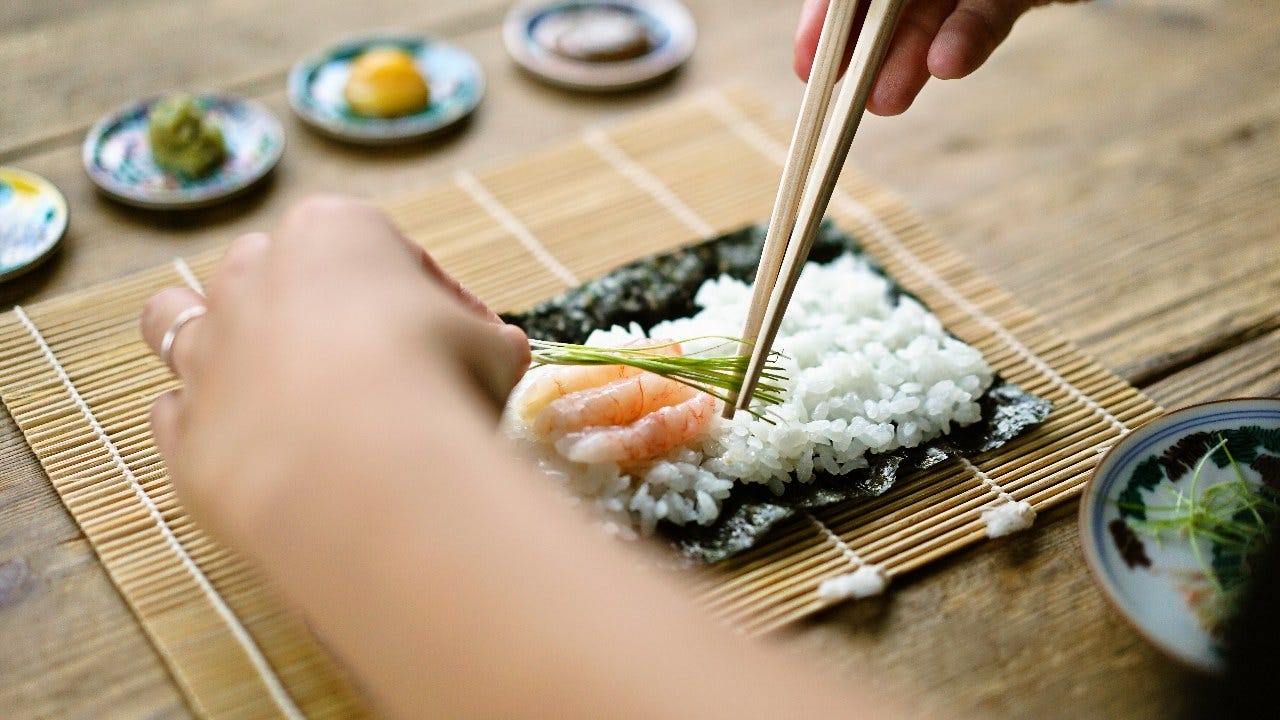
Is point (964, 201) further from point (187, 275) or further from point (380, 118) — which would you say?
point (187, 275)

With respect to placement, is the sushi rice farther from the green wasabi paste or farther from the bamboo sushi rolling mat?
the green wasabi paste

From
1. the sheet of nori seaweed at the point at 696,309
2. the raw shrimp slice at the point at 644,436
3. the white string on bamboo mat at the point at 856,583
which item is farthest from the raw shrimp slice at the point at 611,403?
the white string on bamboo mat at the point at 856,583

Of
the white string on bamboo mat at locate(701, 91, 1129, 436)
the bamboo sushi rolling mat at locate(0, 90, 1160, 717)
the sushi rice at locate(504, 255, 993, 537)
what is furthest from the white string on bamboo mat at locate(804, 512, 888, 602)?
the white string on bamboo mat at locate(701, 91, 1129, 436)

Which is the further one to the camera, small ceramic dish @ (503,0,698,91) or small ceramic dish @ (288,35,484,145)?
small ceramic dish @ (503,0,698,91)

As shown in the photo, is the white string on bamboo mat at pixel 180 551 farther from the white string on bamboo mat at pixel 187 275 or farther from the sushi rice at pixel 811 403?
the sushi rice at pixel 811 403

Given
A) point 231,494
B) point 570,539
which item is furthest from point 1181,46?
point 231,494

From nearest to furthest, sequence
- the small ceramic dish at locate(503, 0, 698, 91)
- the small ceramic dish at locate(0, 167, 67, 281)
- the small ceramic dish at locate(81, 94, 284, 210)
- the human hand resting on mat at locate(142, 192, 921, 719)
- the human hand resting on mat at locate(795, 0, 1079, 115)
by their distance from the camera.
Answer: the human hand resting on mat at locate(142, 192, 921, 719), the human hand resting on mat at locate(795, 0, 1079, 115), the small ceramic dish at locate(0, 167, 67, 281), the small ceramic dish at locate(81, 94, 284, 210), the small ceramic dish at locate(503, 0, 698, 91)

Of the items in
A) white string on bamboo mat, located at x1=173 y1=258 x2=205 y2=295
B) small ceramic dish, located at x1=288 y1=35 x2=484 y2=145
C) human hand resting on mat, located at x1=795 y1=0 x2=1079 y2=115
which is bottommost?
white string on bamboo mat, located at x1=173 y1=258 x2=205 y2=295

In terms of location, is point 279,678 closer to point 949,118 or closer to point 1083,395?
point 1083,395
